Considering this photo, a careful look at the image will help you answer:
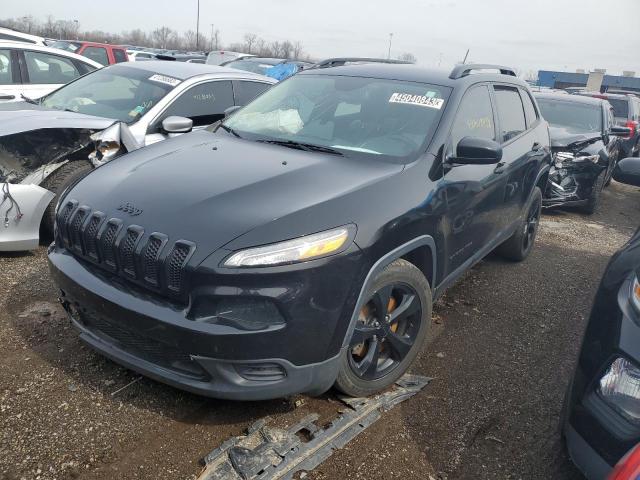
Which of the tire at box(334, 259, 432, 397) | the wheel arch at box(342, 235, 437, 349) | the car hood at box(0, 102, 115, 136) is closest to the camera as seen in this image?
the wheel arch at box(342, 235, 437, 349)

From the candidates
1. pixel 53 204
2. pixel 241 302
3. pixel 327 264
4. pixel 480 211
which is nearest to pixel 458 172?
pixel 480 211

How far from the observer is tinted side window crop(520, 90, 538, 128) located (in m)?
4.65

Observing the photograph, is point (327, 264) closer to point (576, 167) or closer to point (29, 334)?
point (29, 334)

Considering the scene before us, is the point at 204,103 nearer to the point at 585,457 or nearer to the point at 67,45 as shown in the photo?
the point at 585,457

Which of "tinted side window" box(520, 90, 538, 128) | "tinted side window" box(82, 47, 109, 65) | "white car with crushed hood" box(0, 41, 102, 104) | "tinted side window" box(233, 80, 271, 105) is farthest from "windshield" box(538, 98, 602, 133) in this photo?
"tinted side window" box(82, 47, 109, 65)

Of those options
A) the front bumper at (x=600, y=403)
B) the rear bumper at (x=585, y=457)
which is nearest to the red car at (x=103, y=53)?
the front bumper at (x=600, y=403)

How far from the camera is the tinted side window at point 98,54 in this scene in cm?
1221

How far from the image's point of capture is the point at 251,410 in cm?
265

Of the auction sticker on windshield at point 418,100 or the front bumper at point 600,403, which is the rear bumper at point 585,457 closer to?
the front bumper at point 600,403

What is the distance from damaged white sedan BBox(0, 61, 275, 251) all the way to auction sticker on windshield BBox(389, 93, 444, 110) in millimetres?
1835

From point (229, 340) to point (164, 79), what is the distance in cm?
411

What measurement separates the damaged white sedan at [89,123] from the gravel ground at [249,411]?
1.84ft

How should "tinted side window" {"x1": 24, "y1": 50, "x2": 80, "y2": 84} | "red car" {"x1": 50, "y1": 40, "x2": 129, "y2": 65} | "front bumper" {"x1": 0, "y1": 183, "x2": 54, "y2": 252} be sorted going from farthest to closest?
"red car" {"x1": 50, "y1": 40, "x2": 129, "y2": 65}
"tinted side window" {"x1": 24, "y1": 50, "x2": 80, "y2": 84}
"front bumper" {"x1": 0, "y1": 183, "x2": 54, "y2": 252}

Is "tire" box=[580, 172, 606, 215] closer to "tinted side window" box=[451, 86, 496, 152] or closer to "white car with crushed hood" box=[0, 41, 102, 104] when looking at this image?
"tinted side window" box=[451, 86, 496, 152]
